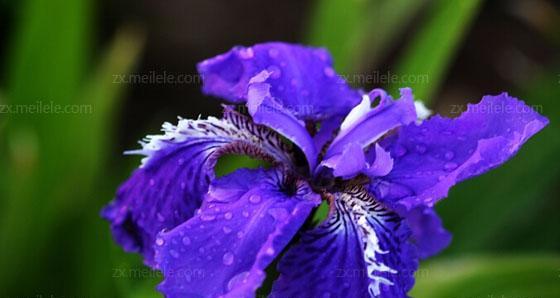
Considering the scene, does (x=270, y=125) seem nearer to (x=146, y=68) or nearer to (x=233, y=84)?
(x=233, y=84)

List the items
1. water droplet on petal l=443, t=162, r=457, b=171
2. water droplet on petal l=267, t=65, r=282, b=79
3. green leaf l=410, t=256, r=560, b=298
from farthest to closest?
green leaf l=410, t=256, r=560, b=298 → water droplet on petal l=267, t=65, r=282, b=79 → water droplet on petal l=443, t=162, r=457, b=171

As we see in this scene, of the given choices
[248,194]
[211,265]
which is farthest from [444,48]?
[211,265]

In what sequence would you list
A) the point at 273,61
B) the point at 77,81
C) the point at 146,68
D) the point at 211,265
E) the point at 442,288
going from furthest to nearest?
the point at 146,68 < the point at 77,81 < the point at 442,288 < the point at 273,61 < the point at 211,265

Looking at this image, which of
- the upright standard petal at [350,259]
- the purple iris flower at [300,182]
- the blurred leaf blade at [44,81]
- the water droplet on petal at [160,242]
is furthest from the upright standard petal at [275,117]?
the blurred leaf blade at [44,81]

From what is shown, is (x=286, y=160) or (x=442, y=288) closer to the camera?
(x=286, y=160)

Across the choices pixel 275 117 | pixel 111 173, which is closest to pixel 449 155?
pixel 275 117

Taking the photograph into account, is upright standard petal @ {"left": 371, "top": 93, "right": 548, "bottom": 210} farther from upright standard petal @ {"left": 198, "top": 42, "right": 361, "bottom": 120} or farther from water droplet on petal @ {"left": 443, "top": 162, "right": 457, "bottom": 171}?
upright standard petal @ {"left": 198, "top": 42, "right": 361, "bottom": 120}

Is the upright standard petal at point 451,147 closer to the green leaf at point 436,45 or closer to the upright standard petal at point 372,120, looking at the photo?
the upright standard petal at point 372,120

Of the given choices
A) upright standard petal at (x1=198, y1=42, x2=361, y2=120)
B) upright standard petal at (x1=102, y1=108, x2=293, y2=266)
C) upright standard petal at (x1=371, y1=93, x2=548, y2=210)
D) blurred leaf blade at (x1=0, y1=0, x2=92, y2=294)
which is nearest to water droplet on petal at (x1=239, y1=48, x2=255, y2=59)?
upright standard petal at (x1=198, y1=42, x2=361, y2=120)

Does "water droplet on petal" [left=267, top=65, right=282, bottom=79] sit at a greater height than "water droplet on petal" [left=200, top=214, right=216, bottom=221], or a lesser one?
greater
